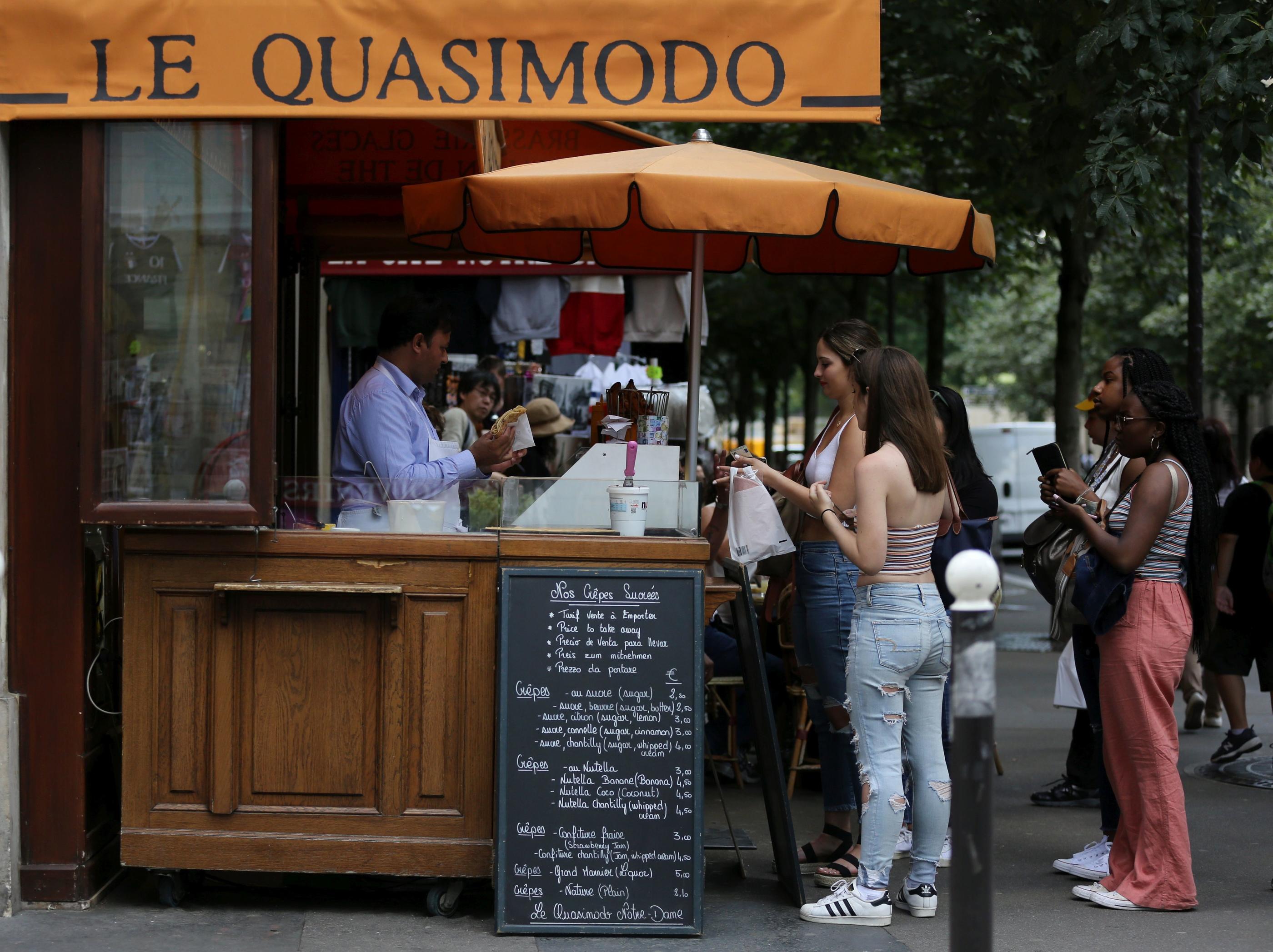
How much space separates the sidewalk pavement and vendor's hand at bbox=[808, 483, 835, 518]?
1503 millimetres

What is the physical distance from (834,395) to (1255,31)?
334 cm

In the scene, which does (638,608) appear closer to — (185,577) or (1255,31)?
(185,577)

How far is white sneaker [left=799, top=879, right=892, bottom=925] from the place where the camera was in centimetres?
487

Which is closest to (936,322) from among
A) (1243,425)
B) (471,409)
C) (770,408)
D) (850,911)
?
(471,409)

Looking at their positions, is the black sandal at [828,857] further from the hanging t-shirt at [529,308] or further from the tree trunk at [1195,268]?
the hanging t-shirt at [529,308]

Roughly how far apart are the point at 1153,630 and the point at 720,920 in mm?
1931

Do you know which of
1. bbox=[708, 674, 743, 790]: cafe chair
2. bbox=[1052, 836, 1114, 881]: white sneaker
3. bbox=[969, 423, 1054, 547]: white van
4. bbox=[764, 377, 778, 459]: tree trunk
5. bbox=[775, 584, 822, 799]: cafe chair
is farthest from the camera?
bbox=[764, 377, 778, 459]: tree trunk

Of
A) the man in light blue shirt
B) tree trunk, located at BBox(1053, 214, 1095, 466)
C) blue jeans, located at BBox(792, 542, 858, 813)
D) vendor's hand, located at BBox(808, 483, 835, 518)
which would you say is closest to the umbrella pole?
blue jeans, located at BBox(792, 542, 858, 813)

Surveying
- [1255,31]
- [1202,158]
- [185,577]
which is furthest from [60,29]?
[1202,158]

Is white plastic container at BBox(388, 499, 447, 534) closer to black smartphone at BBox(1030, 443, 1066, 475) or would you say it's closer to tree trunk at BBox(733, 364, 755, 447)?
black smartphone at BBox(1030, 443, 1066, 475)

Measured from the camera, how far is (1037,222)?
11305 millimetres

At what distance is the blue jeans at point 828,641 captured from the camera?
5.33m

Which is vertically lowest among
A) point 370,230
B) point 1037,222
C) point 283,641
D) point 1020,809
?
point 1020,809

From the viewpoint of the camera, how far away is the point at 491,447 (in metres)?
5.46
